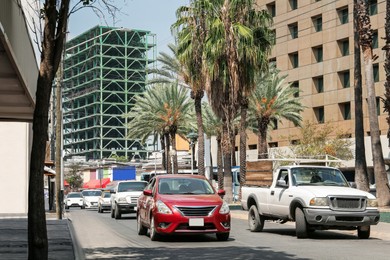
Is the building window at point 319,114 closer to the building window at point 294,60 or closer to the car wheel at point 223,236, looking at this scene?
the building window at point 294,60

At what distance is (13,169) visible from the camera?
30984 millimetres

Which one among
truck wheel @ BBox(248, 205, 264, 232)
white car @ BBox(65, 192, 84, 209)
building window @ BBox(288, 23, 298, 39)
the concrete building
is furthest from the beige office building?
truck wheel @ BBox(248, 205, 264, 232)

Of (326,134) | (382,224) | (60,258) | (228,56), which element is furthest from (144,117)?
(60,258)

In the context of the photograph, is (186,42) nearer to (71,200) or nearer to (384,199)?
(384,199)

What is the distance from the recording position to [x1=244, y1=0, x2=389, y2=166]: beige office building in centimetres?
6731

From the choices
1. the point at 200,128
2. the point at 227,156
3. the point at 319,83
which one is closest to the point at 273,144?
the point at 319,83

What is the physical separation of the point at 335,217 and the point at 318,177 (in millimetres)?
1857

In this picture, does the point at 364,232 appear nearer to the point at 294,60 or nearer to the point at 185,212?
the point at 185,212

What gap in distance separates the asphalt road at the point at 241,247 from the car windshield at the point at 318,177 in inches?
56.3

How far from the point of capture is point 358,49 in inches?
1361

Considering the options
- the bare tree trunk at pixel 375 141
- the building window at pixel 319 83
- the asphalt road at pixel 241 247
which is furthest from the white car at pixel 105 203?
the building window at pixel 319 83

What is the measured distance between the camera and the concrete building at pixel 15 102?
11.3 meters

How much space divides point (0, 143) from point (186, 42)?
1711 centimetres

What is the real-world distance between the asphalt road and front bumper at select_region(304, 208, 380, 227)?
44cm
